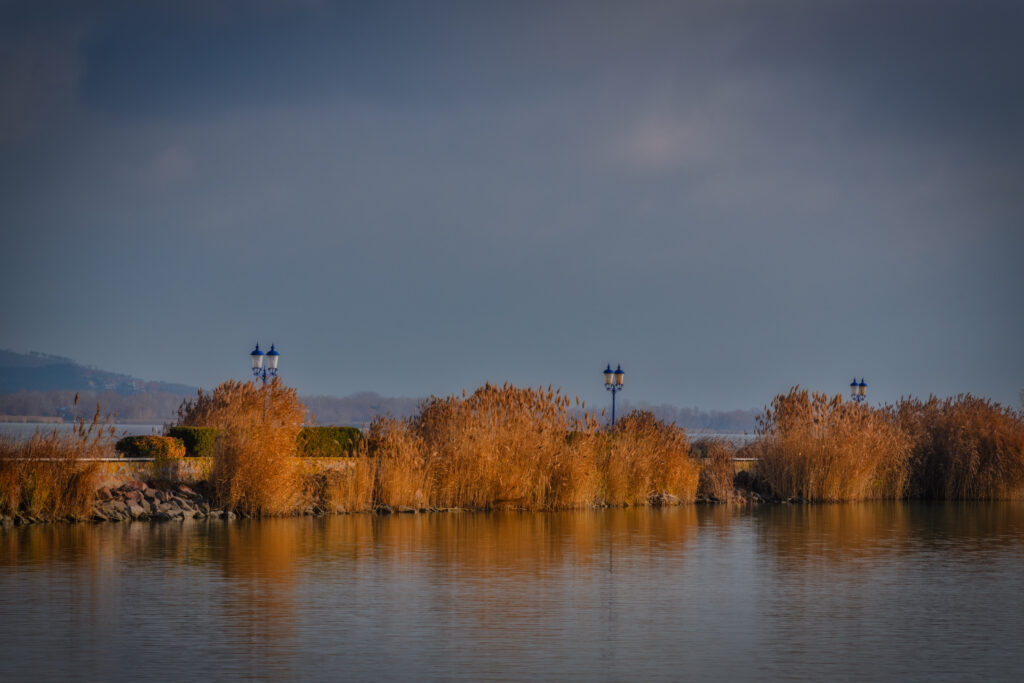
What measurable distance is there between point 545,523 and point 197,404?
37.2 feet

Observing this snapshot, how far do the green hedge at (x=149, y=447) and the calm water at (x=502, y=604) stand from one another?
4487 mm

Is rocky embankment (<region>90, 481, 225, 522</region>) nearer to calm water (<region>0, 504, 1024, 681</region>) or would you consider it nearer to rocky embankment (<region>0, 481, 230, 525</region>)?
rocky embankment (<region>0, 481, 230, 525</region>)

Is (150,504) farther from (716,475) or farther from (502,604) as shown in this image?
(716,475)

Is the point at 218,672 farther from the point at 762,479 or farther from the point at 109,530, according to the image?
the point at 762,479

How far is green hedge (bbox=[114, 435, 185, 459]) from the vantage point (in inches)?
971

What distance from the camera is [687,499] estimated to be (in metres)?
29.5

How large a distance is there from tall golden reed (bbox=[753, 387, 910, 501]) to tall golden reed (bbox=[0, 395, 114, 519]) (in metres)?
17.4

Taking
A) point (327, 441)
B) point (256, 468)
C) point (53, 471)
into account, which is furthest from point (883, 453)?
point (53, 471)

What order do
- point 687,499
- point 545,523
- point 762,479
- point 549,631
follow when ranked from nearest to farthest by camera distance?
1. point 549,631
2. point 545,523
3. point 687,499
4. point 762,479

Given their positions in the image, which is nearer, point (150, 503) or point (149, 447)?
point (150, 503)

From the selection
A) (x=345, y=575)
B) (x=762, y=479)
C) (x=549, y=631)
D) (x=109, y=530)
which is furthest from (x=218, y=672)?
(x=762, y=479)

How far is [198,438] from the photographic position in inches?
1007

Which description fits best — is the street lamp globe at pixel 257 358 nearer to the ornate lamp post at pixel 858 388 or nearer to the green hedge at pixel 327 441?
the green hedge at pixel 327 441

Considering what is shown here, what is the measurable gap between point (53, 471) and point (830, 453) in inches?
746
